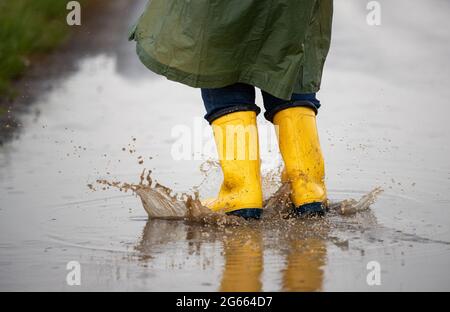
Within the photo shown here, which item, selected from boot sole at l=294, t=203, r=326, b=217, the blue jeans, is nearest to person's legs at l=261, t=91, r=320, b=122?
the blue jeans

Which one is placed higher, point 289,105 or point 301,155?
point 289,105

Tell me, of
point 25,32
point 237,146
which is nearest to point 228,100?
point 237,146

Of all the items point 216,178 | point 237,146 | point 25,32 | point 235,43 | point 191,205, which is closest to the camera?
point 235,43

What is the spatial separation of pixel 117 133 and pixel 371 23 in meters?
3.38

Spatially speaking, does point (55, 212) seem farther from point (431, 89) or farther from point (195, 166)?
point (431, 89)

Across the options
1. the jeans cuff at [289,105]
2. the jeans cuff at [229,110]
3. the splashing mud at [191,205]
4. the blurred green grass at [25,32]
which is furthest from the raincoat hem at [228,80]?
the blurred green grass at [25,32]

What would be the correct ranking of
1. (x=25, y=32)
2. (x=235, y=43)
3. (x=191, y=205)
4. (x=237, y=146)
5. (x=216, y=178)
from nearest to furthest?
(x=235, y=43) → (x=237, y=146) → (x=191, y=205) → (x=216, y=178) → (x=25, y=32)

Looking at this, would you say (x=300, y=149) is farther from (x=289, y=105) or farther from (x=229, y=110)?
(x=229, y=110)

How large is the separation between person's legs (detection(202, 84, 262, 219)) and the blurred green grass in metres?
2.94

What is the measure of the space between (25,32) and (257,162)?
387cm

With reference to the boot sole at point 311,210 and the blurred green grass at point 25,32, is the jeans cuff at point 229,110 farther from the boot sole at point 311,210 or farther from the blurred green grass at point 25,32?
the blurred green grass at point 25,32

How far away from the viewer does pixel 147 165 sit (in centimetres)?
646

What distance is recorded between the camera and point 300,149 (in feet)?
17.2

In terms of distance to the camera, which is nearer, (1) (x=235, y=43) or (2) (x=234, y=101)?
(1) (x=235, y=43)
